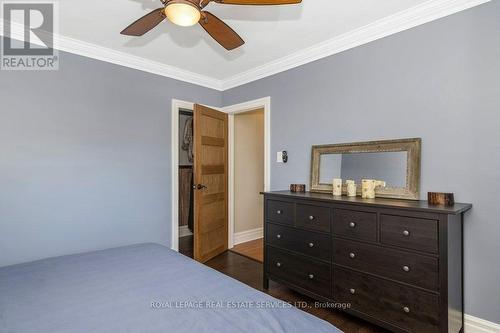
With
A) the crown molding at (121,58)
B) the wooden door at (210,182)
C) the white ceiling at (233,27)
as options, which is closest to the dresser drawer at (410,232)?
the white ceiling at (233,27)

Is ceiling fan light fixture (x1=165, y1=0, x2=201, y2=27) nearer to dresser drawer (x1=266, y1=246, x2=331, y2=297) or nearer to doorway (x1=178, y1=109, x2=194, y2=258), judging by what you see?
dresser drawer (x1=266, y1=246, x2=331, y2=297)

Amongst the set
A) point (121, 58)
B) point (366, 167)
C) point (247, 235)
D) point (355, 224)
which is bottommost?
point (247, 235)

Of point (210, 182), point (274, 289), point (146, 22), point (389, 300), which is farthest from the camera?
point (210, 182)

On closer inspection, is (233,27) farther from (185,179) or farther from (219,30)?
(185,179)

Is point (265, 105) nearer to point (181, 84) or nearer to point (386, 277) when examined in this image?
point (181, 84)

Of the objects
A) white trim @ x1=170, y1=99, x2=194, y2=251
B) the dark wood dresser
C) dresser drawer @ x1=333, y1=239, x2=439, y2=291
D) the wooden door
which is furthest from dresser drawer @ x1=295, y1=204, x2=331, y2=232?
white trim @ x1=170, y1=99, x2=194, y2=251

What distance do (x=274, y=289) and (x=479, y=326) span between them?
1.63 m

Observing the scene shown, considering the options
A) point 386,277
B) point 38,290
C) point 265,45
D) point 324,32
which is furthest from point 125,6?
point 386,277

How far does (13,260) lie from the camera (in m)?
2.41

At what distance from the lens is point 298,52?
2951 mm

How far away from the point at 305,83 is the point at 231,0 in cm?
164

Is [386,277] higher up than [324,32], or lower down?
lower down

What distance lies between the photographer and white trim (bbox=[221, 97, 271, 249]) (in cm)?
338
